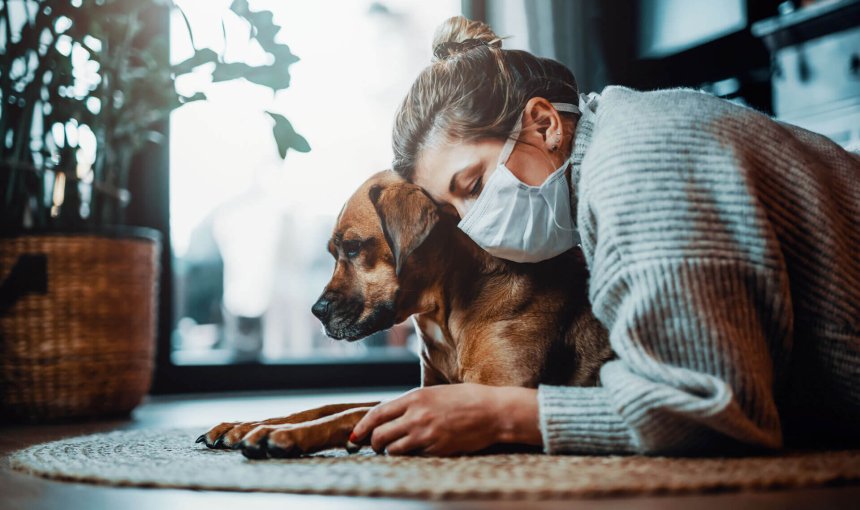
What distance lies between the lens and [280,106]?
5.41ft

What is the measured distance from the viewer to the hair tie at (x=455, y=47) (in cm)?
110

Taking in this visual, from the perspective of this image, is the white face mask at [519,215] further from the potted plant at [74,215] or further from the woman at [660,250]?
the potted plant at [74,215]

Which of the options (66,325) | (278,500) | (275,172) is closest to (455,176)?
(278,500)

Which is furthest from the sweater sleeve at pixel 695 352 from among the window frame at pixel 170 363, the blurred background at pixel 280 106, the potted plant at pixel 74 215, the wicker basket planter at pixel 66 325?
the window frame at pixel 170 363

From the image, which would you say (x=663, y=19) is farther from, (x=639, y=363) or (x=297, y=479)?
(x=297, y=479)

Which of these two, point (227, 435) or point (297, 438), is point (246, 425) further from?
point (297, 438)

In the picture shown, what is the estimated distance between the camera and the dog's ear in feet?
3.61

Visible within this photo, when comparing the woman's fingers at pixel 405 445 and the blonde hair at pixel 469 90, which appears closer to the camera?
the woman's fingers at pixel 405 445

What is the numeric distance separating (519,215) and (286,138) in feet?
1.54

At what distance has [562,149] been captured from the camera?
105 cm

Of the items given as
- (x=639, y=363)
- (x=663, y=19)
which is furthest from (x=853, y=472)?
(x=663, y=19)

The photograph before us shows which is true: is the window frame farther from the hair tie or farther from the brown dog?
the hair tie

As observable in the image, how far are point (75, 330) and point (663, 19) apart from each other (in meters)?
1.83

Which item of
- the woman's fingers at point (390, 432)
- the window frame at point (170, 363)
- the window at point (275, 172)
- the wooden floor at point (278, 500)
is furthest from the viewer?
the window frame at point (170, 363)
